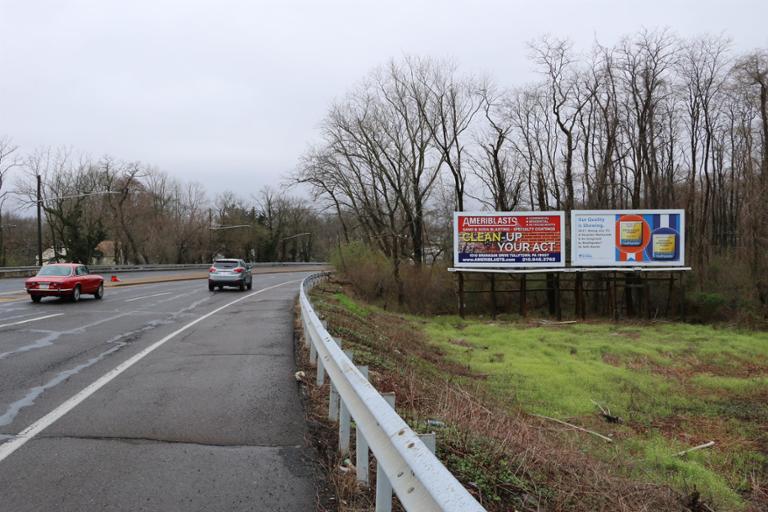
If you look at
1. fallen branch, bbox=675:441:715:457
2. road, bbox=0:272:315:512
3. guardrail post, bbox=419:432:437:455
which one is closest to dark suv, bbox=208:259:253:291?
road, bbox=0:272:315:512

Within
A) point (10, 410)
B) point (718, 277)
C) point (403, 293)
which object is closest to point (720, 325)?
point (718, 277)

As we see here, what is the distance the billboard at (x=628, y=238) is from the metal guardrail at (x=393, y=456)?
27.5m

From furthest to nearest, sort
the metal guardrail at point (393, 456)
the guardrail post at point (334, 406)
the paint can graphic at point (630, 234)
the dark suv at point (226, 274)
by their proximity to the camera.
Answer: the paint can graphic at point (630, 234)
the dark suv at point (226, 274)
the guardrail post at point (334, 406)
the metal guardrail at point (393, 456)

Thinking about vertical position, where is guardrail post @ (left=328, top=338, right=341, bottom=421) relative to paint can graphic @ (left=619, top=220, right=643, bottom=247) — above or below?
below

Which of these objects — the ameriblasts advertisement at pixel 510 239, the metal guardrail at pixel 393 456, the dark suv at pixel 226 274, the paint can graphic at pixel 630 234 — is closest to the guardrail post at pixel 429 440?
the metal guardrail at pixel 393 456

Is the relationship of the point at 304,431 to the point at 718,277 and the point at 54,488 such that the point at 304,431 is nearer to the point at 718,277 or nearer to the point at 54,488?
the point at 54,488

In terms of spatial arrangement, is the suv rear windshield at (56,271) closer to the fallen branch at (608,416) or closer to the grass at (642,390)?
the grass at (642,390)

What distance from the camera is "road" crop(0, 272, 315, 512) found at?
3.89m

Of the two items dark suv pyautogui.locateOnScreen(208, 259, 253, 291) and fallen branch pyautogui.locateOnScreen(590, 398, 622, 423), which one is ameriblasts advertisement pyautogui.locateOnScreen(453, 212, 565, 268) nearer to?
dark suv pyautogui.locateOnScreen(208, 259, 253, 291)

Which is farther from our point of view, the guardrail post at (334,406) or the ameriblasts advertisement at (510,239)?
the ameriblasts advertisement at (510,239)

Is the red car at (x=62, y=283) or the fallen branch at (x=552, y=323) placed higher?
the red car at (x=62, y=283)

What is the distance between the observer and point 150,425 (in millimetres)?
5492

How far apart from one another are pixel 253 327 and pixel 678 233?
81.2 feet

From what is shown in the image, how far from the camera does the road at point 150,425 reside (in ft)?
12.8
